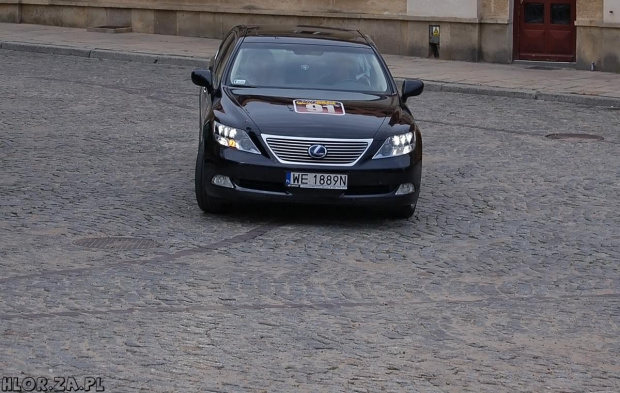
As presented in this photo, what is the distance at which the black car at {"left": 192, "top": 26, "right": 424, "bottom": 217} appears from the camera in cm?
1091

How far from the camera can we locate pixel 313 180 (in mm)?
10891

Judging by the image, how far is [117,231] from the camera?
423 inches

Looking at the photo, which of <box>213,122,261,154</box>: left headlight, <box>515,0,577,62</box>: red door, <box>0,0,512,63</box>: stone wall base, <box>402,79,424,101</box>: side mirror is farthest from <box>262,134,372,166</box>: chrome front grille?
<box>0,0,512,63</box>: stone wall base

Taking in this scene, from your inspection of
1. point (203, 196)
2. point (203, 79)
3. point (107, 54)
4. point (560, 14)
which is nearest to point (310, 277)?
point (203, 196)

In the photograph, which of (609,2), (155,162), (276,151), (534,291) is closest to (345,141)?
(276,151)

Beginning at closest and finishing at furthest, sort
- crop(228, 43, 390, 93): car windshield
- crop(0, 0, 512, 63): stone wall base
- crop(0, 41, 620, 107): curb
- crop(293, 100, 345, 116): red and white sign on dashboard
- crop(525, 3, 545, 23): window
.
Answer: crop(293, 100, 345, 116): red and white sign on dashboard → crop(228, 43, 390, 93): car windshield → crop(0, 41, 620, 107): curb → crop(525, 3, 545, 23): window → crop(0, 0, 512, 63): stone wall base

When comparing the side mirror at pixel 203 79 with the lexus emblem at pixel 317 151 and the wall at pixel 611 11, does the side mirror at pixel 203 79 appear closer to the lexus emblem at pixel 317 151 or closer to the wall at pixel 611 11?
the lexus emblem at pixel 317 151

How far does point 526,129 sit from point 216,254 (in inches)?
323

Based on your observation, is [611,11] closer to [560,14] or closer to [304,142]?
[560,14]

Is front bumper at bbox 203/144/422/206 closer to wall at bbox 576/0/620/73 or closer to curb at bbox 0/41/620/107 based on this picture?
curb at bbox 0/41/620/107

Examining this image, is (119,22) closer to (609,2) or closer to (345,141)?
(609,2)

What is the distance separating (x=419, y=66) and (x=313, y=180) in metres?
13.6

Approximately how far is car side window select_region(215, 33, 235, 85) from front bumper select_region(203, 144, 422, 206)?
1.48m

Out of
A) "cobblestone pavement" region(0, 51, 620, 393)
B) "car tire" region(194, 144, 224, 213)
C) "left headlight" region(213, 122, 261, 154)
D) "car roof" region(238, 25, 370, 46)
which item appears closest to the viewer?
"cobblestone pavement" region(0, 51, 620, 393)
